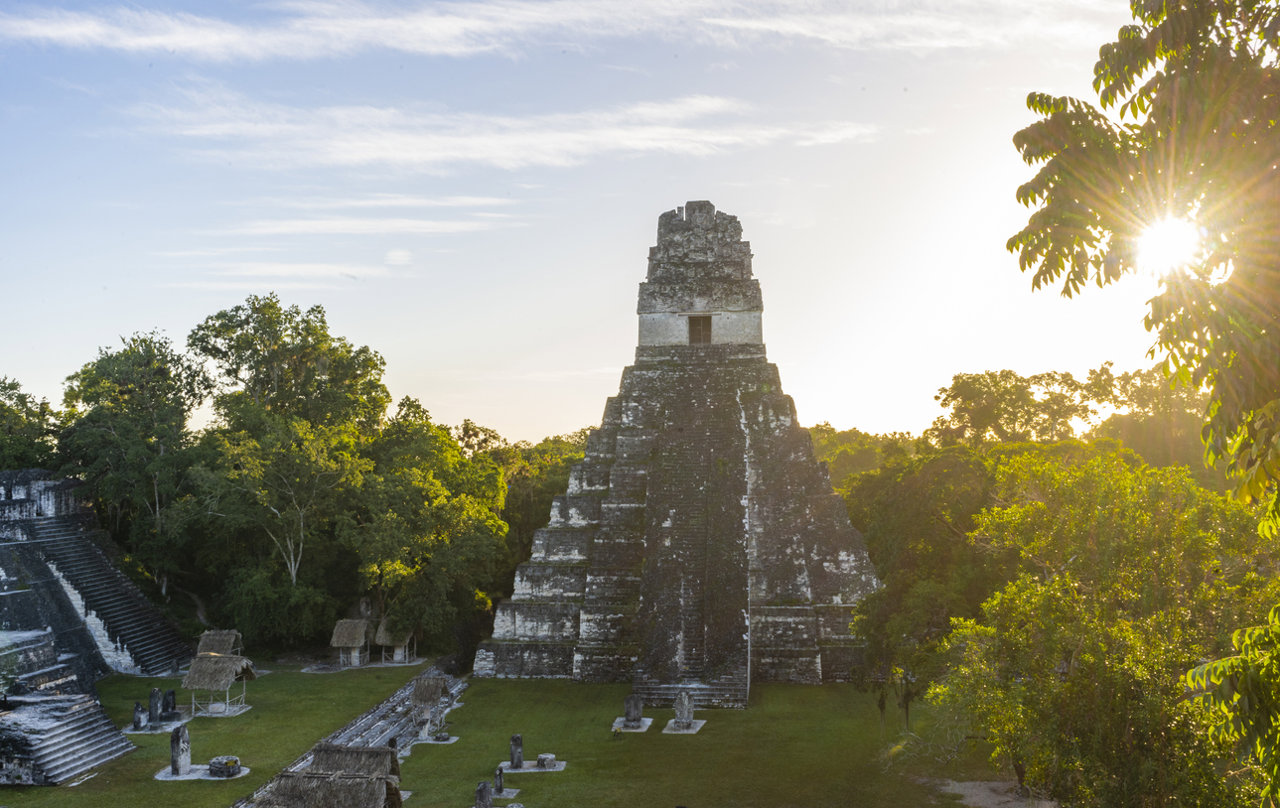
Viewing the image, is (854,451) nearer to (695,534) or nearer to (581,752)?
(695,534)

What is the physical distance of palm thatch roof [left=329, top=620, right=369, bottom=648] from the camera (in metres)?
25.1

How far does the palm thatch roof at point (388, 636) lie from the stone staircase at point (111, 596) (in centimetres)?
489

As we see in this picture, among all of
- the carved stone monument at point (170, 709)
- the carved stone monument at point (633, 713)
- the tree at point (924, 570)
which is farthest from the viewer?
the carved stone monument at point (170, 709)

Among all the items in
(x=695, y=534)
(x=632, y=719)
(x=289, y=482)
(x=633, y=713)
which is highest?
(x=289, y=482)

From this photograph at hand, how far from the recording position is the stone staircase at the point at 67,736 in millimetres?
15719

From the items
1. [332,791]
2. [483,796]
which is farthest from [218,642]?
[332,791]

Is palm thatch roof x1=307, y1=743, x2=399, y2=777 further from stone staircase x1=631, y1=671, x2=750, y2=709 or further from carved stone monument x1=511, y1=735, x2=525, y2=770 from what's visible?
stone staircase x1=631, y1=671, x2=750, y2=709

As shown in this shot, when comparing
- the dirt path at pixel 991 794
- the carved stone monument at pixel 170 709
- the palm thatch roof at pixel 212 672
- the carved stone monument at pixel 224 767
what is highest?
the palm thatch roof at pixel 212 672

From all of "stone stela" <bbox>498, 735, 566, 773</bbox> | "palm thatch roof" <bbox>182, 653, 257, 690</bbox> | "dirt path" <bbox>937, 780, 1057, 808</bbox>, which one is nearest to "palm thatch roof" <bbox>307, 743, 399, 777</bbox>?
"stone stela" <bbox>498, 735, 566, 773</bbox>

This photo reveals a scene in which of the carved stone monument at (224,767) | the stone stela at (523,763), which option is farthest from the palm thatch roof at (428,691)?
the carved stone monument at (224,767)

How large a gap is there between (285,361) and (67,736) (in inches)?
689

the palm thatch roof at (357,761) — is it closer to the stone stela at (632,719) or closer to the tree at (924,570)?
the stone stela at (632,719)

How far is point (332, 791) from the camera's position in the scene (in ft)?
40.7

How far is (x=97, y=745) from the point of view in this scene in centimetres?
1684
